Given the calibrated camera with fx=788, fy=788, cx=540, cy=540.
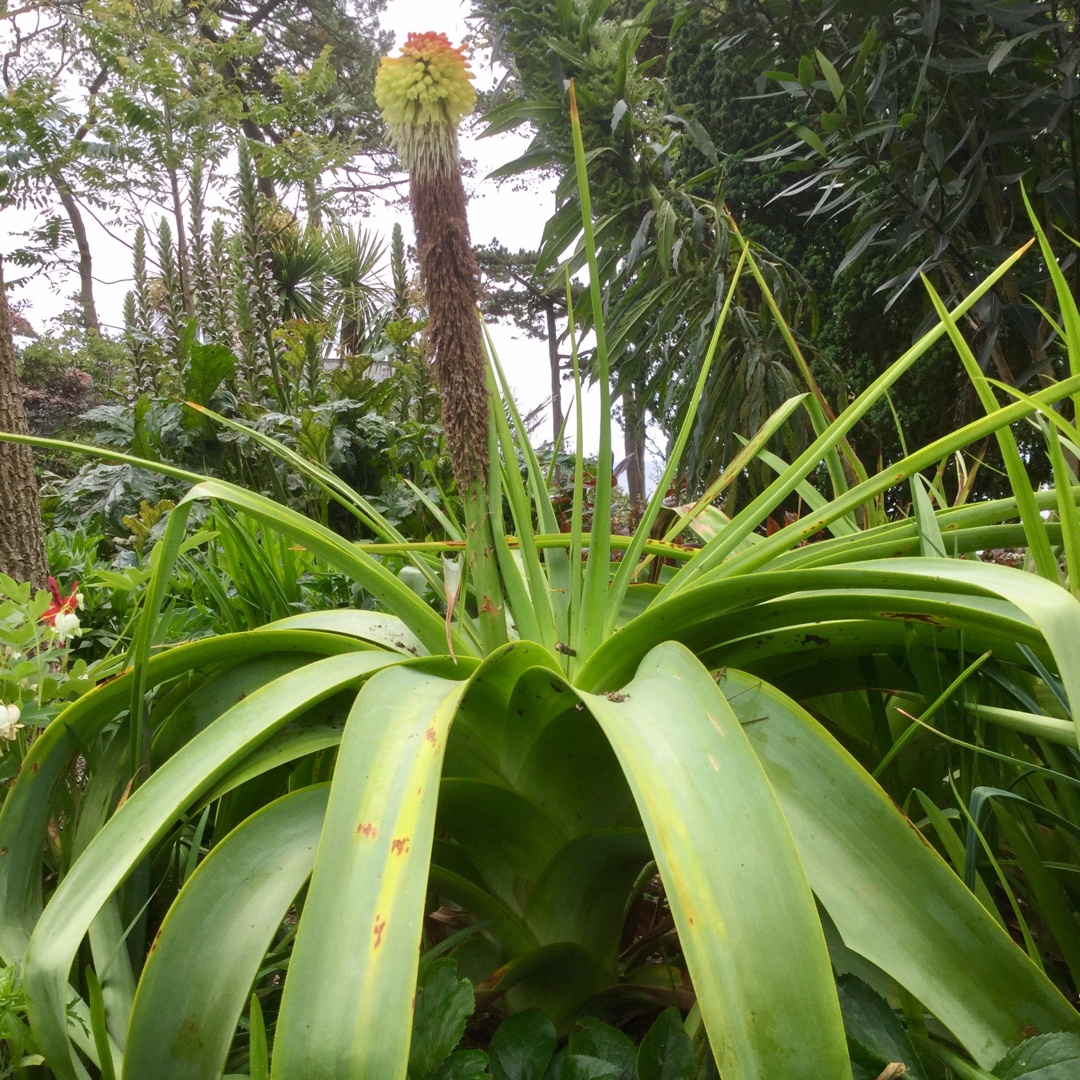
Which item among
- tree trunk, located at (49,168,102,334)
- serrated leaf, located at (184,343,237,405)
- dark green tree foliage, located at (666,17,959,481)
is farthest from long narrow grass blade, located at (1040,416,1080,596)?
tree trunk, located at (49,168,102,334)

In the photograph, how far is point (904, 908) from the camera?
1.51 feet

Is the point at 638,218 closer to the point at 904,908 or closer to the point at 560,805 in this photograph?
the point at 560,805

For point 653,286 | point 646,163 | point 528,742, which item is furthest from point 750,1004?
point 646,163

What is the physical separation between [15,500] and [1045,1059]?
4.81ft

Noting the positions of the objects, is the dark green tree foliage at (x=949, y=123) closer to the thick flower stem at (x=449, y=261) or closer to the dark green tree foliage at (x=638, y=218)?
the dark green tree foliage at (x=638, y=218)

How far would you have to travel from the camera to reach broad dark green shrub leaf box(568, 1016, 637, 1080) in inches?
20.6

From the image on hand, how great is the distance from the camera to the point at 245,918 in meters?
0.50

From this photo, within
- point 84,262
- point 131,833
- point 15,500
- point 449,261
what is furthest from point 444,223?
point 84,262

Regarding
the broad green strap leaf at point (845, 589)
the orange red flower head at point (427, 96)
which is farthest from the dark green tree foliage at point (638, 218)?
the broad green strap leaf at point (845, 589)

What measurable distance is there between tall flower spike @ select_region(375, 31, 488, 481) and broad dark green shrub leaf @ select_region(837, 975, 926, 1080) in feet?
1.69

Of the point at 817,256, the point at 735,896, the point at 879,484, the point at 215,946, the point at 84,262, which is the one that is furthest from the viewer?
the point at 84,262

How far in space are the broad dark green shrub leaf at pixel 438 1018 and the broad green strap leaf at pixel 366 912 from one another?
14 centimetres

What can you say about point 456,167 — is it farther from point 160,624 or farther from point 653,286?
point 653,286

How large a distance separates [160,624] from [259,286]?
4.11 meters
